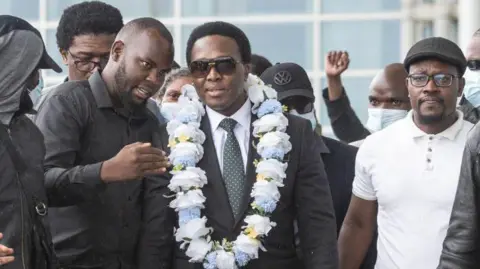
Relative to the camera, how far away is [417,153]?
22.3 ft

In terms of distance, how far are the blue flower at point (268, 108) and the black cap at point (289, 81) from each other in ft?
3.99

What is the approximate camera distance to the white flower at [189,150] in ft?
20.5

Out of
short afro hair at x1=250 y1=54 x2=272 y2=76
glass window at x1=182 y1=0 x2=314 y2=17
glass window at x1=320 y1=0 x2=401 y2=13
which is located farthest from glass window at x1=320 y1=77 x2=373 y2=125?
short afro hair at x1=250 y1=54 x2=272 y2=76

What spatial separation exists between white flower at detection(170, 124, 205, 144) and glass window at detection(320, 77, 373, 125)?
238 inches

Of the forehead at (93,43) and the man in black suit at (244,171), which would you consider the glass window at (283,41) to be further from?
the man in black suit at (244,171)

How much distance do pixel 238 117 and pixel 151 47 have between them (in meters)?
0.57

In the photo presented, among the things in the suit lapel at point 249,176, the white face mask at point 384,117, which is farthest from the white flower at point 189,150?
the white face mask at point 384,117

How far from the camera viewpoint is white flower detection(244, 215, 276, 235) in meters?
6.11

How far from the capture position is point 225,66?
6.34m

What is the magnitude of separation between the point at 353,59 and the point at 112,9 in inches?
215

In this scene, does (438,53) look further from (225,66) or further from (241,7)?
(241,7)

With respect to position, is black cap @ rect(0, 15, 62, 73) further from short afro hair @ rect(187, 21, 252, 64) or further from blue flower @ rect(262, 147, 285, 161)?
blue flower @ rect(262, 147, 285, 161)

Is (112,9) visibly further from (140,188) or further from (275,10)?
(275,10)

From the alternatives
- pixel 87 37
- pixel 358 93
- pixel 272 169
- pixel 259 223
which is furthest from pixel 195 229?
pixel 358 93
